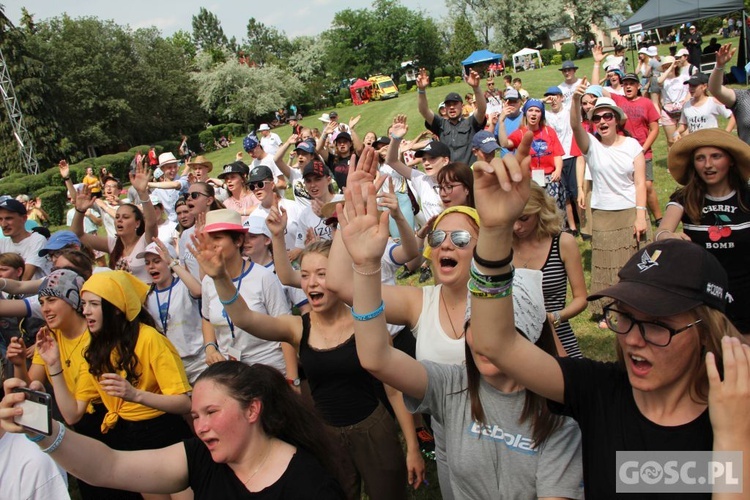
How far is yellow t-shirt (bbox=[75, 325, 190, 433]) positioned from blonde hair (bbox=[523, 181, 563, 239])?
8.31 feet

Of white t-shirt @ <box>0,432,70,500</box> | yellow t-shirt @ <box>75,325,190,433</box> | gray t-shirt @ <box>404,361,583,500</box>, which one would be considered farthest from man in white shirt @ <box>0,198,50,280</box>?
gray t-shirt @ <box>404,361,583,500</box>

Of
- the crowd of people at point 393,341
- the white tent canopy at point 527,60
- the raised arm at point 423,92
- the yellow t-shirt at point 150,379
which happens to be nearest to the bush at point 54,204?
the crowd of people at point 393,341

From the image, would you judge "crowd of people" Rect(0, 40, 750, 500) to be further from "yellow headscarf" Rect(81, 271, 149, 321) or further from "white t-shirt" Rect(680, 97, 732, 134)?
"white t-shirt" Rect(680, 97, 732, 134)

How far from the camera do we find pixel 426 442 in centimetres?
465

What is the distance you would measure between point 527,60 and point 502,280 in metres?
67.1

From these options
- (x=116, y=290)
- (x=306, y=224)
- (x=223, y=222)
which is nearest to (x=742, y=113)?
(x=306, y=224)

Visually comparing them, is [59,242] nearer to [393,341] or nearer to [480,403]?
[393,341]

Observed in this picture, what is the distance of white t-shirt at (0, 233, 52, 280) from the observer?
21.1 ft

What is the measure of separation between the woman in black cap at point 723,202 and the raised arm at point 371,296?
2.30 meters

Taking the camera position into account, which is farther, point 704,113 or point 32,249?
point 704,113

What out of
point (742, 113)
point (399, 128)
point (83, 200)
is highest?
point (399, 128)

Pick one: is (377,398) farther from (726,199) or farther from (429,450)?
(726,199)

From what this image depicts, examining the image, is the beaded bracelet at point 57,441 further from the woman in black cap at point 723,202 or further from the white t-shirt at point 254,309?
the woman in black cap at point 723,202

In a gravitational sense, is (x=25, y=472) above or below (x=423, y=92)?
below
